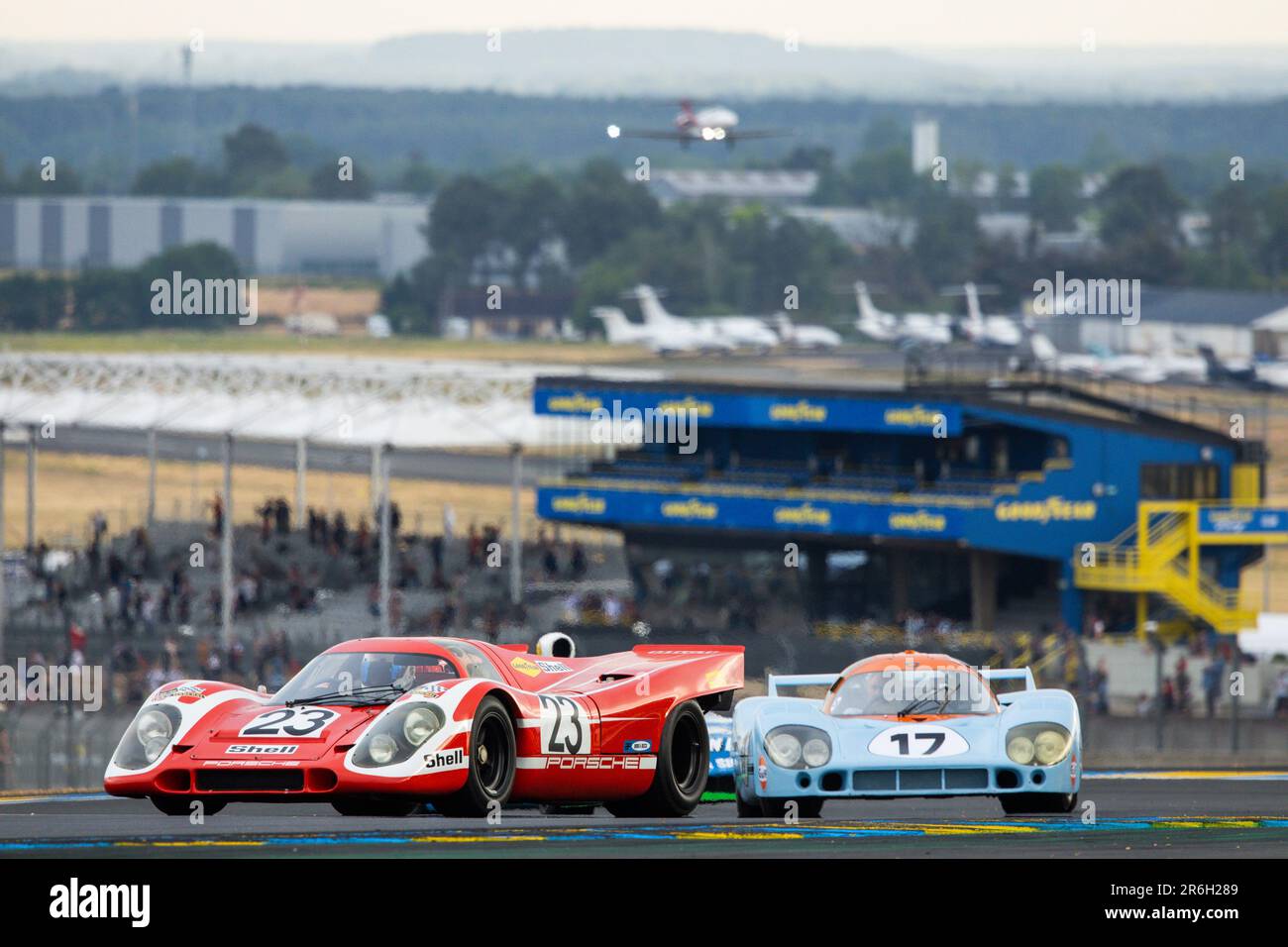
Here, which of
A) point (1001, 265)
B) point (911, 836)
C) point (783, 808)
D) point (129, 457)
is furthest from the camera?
point (1001, 265)

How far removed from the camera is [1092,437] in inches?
1610

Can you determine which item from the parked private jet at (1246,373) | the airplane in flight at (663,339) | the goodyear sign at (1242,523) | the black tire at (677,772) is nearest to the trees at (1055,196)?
the airplane in flight at (663,339)

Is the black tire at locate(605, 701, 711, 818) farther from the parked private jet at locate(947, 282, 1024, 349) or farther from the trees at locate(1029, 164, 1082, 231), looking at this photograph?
the trees at locate(1029, 164, 1082, 231)

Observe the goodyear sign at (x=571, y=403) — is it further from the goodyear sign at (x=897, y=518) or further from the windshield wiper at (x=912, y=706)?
the windshield wiper at (x=912, y=706)

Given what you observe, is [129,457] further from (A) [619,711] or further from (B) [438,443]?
(A) [619,711]

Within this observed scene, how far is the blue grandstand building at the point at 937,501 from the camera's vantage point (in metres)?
40.4

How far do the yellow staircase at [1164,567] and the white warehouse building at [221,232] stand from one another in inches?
3671

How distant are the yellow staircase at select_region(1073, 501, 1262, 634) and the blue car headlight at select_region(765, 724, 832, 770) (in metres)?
27.0

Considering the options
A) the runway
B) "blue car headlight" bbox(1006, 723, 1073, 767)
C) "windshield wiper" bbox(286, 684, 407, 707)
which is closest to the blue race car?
the runway

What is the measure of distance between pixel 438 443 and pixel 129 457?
4167 centimetres

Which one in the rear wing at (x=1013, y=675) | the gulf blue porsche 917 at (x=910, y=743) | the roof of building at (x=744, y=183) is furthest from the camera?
the roof of building at (x=744, y=183)

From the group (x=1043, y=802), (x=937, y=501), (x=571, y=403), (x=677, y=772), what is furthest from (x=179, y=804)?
(x=571, y=403)
